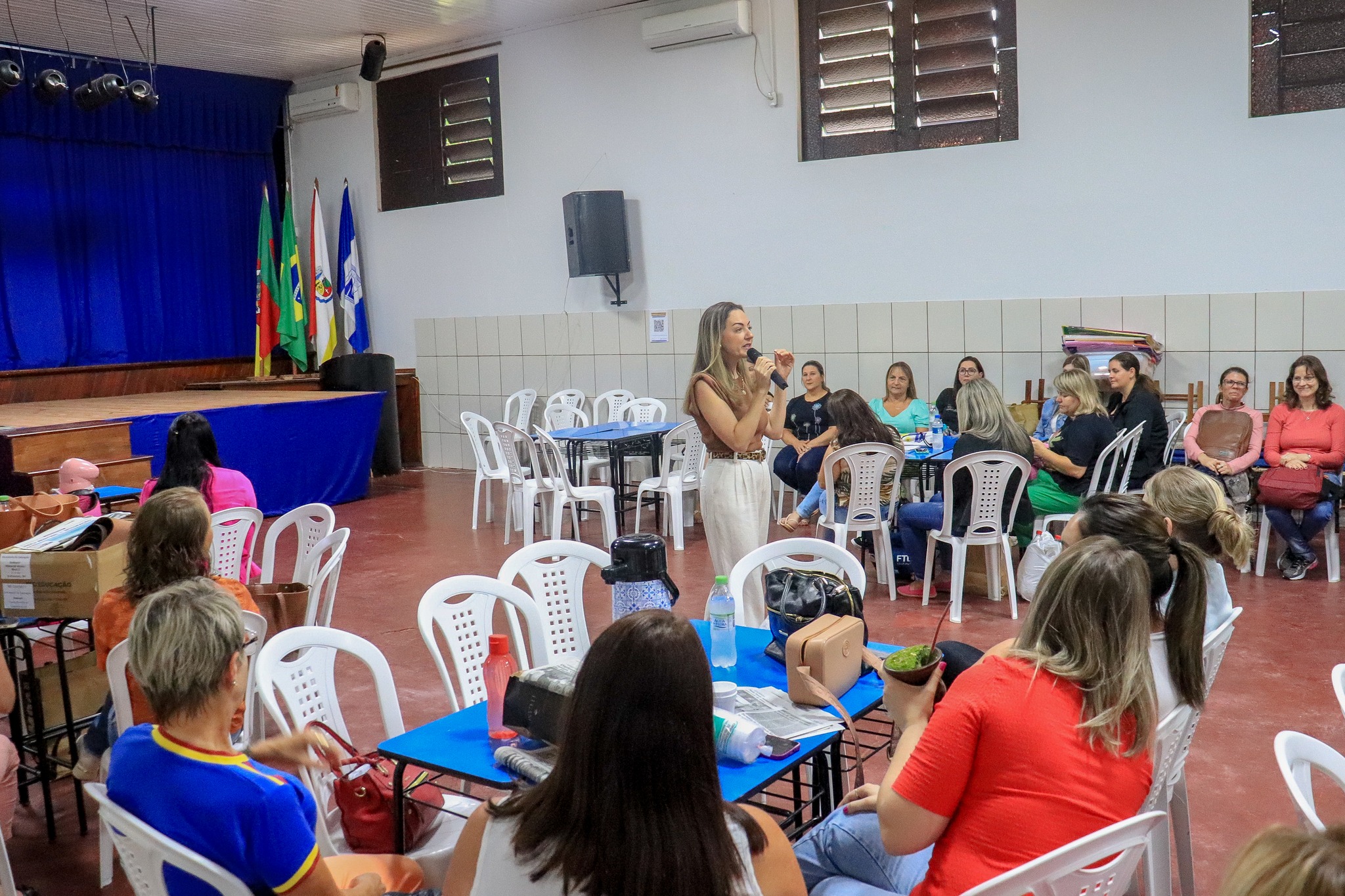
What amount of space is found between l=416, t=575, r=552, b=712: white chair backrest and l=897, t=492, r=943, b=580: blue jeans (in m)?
2.83

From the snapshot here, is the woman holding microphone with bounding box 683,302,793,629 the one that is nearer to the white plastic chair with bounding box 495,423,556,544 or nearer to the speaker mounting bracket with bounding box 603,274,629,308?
the white plastic chair with bounding box 495,423,556,544

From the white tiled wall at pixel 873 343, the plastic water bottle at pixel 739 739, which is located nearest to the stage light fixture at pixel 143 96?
the white tiled wall at pixel 873 343

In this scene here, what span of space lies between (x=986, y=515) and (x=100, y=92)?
7.18 meters

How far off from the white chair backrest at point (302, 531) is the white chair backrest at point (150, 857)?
2268 mm

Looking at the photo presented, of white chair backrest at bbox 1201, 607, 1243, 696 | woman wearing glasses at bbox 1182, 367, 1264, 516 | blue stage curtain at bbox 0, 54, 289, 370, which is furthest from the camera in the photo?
blue stage curtain at bbox 0, 54, 289, 370

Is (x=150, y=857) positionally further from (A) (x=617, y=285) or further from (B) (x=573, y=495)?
(A) (x=617, y=285)

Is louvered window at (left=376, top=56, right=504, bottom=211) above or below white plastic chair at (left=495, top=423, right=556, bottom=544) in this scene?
above

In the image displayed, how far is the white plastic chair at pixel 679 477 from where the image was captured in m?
6.99

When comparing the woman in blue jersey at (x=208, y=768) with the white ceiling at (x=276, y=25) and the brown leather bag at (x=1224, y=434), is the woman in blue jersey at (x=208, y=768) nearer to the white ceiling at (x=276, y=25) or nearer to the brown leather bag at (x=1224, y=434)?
the brown leather bag at (x=1224, y=434)

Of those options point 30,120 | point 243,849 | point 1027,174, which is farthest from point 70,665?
point 30,120

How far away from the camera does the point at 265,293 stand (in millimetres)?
10883

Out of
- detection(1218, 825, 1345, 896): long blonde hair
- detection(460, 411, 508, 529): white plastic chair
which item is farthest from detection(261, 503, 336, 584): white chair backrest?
detection(1218, 825, 1345, 896): long blonde hair

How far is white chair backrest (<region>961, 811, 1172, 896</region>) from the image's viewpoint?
160 cm

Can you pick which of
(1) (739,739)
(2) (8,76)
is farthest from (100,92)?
(1) (739,739)
